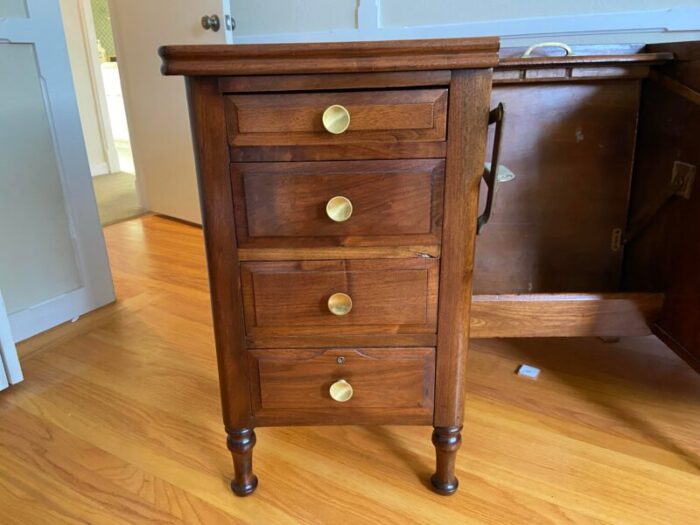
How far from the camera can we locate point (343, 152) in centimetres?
78

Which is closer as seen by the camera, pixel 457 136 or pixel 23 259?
pixel 457 136

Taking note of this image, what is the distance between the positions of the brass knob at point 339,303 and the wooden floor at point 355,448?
1.23 ft

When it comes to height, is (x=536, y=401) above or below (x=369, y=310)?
below

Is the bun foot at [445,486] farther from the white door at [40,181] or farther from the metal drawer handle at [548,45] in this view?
the white door at [40,181]

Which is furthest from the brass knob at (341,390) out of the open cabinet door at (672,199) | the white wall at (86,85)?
the white wall at (86,85)

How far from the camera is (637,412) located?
120cm

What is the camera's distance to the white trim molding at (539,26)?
1.41 meters

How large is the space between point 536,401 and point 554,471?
0.23 meters

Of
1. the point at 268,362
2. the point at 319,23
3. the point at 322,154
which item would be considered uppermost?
the point at 319,23

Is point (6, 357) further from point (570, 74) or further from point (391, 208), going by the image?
point (570, 74)

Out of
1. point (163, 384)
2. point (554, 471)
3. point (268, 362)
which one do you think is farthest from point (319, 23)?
point (554, 471)

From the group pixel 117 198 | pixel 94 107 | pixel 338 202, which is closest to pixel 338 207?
pixel 338 202

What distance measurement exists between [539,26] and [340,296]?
119cm

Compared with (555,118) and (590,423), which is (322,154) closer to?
(555,118)
